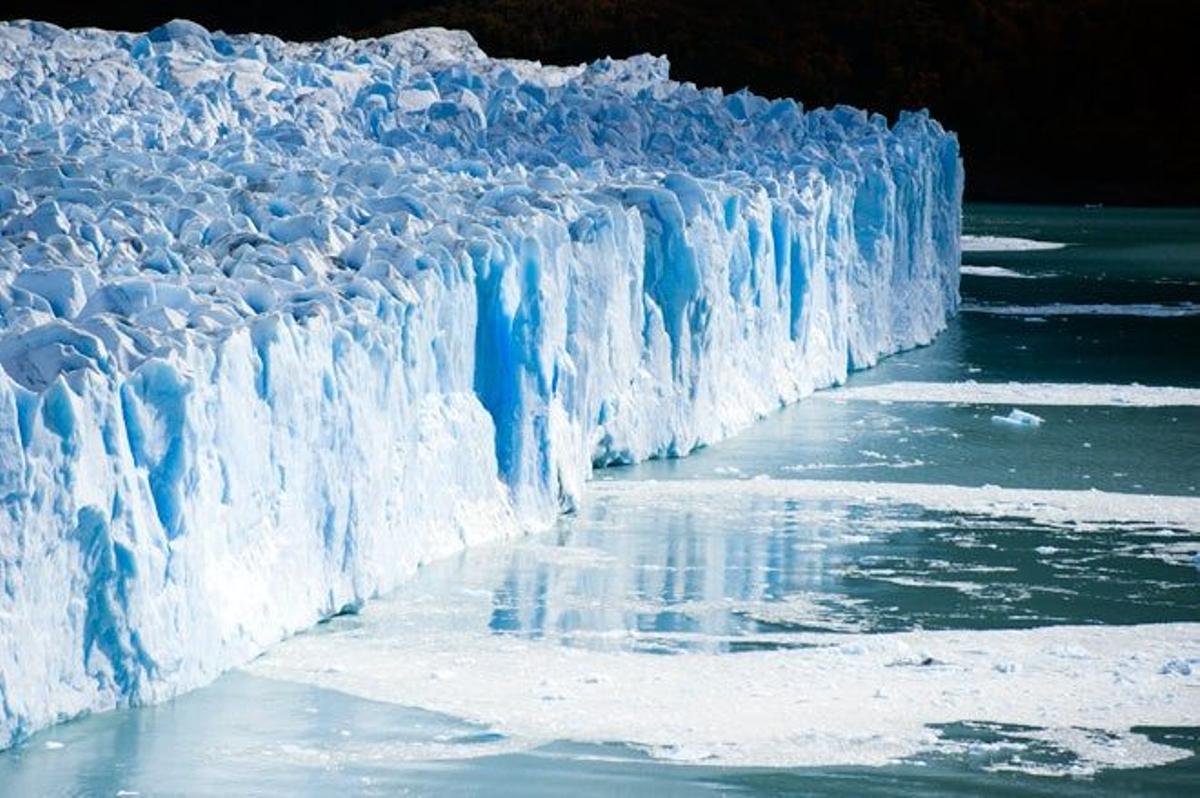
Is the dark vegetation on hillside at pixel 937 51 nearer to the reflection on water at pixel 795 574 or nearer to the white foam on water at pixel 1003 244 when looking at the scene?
the white foam on water at pixel 1003 244

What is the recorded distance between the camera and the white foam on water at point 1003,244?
23.2 metres

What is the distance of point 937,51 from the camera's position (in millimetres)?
38344

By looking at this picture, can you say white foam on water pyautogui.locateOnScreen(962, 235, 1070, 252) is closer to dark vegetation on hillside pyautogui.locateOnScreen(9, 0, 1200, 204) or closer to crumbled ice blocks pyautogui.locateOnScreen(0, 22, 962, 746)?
crumbled ice blocks pyautogui.locateOnScreen(0, 22, 962, 746)

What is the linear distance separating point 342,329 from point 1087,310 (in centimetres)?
1096

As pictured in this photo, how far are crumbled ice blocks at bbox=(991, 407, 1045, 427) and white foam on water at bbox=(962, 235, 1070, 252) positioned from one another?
11585 mm

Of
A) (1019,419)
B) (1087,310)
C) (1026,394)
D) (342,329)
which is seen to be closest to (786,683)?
(342,329)

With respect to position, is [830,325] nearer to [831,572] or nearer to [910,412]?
[910,412]

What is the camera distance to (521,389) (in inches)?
320

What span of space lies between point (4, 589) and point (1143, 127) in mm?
33010

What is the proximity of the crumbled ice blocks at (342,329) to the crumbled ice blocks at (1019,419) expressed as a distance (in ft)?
3.33

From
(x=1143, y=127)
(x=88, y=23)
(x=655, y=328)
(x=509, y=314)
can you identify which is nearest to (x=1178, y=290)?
(x=655, y=328)

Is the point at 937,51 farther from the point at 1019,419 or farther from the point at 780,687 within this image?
the point at 780,687

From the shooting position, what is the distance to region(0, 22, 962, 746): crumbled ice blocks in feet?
18.1

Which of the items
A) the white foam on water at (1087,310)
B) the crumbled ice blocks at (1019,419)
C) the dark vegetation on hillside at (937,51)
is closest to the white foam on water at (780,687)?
the crumbled ice blocks at (1019,419)
